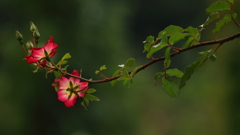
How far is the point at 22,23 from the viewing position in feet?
13.4

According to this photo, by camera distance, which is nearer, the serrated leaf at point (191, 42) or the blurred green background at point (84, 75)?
the serrated leaf at point (191, 42)

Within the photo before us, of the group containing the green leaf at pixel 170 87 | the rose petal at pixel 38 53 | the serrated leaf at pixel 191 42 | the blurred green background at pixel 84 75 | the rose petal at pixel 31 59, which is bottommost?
the green leaf at pixel 170 87

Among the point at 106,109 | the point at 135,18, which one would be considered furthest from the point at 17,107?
the point at 135,18

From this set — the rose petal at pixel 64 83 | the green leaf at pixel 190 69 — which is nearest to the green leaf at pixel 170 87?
the green leaf at pixel 190 69

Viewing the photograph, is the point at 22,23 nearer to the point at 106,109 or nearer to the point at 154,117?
the point at 106,109

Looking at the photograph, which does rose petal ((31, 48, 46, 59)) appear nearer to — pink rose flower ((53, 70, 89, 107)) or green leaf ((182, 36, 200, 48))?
pink rose flower ((53, 70, 89, 107))

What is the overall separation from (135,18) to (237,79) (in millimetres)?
9008

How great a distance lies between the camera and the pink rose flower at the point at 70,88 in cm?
51

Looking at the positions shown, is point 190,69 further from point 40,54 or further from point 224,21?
point 40,54

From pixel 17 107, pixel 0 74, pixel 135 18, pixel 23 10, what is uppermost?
pixel 135 18

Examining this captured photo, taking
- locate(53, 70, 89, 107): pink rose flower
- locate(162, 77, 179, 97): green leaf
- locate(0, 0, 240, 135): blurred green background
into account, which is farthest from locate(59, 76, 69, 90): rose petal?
locate(0, 0, 240, 135): blurred green background

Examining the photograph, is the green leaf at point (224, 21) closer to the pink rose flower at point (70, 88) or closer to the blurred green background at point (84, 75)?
the pink rose flower at point (70, 88)

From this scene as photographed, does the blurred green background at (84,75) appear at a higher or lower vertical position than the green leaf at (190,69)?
higher

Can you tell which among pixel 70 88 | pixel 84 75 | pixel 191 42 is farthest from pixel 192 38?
pixel 84 75
